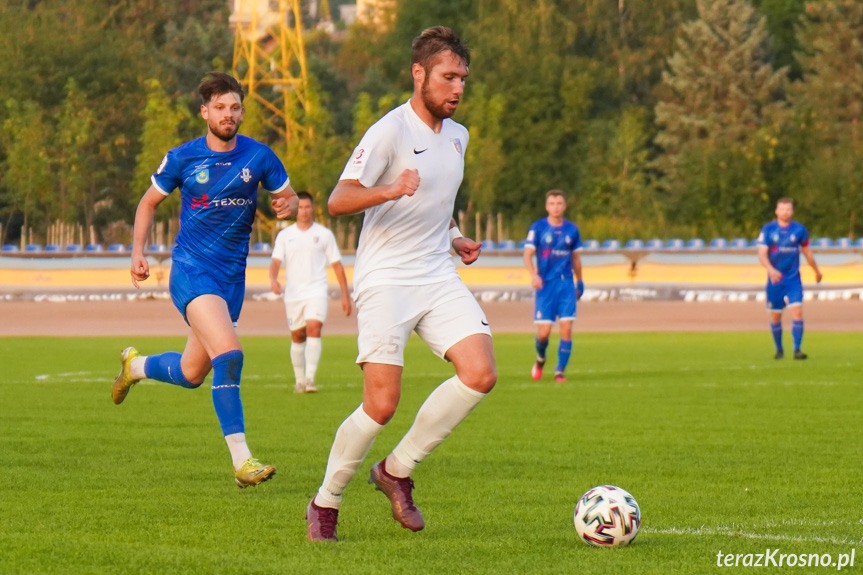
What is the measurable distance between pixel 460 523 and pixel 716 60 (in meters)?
63.2

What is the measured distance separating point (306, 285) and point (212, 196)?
683 centimetres

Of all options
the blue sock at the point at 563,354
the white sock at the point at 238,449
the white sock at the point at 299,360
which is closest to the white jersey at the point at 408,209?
the white sock at the point at 238,449

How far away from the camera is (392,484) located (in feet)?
21.6

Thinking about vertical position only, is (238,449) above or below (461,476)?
above

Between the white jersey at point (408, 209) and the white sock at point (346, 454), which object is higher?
the white jersey at point (408, 209)

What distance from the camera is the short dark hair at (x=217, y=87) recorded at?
834 centimetres

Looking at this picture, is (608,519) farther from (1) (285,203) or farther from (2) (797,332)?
(2) (797,332)

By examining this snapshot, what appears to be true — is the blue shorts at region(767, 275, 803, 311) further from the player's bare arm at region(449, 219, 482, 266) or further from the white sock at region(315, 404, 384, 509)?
the white sock at region(315, 404, 384, 509)

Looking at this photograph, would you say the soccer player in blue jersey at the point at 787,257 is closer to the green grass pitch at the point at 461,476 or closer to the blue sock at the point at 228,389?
the green grass pitch at the point at 461,476

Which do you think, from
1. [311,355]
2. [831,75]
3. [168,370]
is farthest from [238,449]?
[831,75]

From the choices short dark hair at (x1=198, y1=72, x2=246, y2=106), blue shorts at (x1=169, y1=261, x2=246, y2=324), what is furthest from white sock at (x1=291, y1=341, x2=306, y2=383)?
short dark hair at (x1=198, y1=72, x2=246, y2=106)

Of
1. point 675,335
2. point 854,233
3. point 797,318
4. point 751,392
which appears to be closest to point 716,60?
point 854,233

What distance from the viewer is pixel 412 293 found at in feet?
21.2
